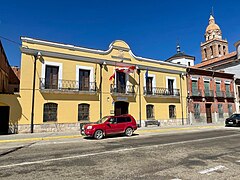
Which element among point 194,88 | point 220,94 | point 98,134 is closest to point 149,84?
point 194,88

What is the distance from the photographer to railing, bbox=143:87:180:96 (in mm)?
20680

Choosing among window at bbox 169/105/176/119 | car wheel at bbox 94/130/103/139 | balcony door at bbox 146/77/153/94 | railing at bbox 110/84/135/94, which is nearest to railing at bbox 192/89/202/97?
window at bbox 169/105/176/119

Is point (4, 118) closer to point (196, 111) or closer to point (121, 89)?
point (121, 89)

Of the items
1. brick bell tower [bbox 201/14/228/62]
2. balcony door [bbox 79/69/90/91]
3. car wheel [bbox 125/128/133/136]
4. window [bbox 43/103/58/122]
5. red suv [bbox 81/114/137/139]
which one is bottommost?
car wheel [bbox 125/128/133/136]

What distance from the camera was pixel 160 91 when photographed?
844 inches

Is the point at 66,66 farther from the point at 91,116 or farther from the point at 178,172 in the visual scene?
the point at 178,172

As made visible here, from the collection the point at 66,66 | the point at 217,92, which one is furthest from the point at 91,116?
the point at 217,92

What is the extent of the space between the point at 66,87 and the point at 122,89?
19.5ft

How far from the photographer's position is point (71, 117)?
16.4 metres

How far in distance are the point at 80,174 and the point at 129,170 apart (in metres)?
1.43

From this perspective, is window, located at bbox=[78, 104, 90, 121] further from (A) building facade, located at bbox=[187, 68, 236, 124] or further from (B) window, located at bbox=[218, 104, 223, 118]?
(B) window, located at bbox=[218, 104, 223, 118]

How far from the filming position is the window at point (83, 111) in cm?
1695

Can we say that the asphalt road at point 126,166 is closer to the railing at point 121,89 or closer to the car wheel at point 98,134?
the car wheel at point 98,134

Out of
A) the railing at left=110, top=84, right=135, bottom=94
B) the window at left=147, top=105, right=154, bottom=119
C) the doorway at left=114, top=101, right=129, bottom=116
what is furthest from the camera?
the window at left=147, top=105, right=154, bottom=119
